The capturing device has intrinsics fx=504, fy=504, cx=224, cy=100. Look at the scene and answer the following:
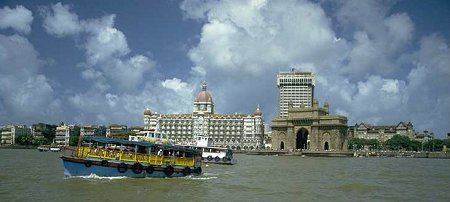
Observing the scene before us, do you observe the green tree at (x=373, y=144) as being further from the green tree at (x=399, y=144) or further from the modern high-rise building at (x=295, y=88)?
the modern high-rise building at (x=295, y=88)

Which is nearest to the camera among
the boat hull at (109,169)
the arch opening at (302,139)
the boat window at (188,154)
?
the boat hull at (109,169)

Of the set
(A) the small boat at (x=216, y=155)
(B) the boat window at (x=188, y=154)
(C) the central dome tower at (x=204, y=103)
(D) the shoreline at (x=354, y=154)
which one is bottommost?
(D) the shoreline at (x=354, y=154)

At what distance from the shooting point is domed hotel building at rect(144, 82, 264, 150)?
158 m

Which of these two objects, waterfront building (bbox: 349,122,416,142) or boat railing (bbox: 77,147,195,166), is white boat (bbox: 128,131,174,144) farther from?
waterfront building (bbox: 349,122,416,142)

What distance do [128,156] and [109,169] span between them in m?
1.55

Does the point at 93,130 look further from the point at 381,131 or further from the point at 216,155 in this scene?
the point at 216,155

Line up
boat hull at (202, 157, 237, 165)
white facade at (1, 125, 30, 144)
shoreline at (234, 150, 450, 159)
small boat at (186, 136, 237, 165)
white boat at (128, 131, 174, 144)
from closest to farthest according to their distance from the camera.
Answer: white boat at (128, 131, 174, 144) < boat hull at (202, 157, 237, 165) < small boat at (186, 136, 237, 165) < shoreline at (234, 150, 450, 159) < white facade at (1, 125, 30, 144)

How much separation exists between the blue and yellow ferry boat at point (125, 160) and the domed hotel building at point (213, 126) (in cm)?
11780

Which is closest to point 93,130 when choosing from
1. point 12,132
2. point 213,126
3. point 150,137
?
point 12,132

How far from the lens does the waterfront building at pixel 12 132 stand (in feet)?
570

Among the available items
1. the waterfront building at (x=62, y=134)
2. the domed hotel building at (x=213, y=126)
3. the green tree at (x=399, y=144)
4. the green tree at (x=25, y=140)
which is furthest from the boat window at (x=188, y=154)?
the waterfront building at (x=62, y=134)

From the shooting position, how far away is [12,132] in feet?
574

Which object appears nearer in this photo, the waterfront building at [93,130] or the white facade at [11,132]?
the waterfront building at [93,130]

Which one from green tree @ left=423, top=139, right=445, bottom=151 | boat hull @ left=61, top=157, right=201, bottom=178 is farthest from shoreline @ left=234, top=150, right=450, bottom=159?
boat hull @ left=61, top=157, right=201, bottom=178
